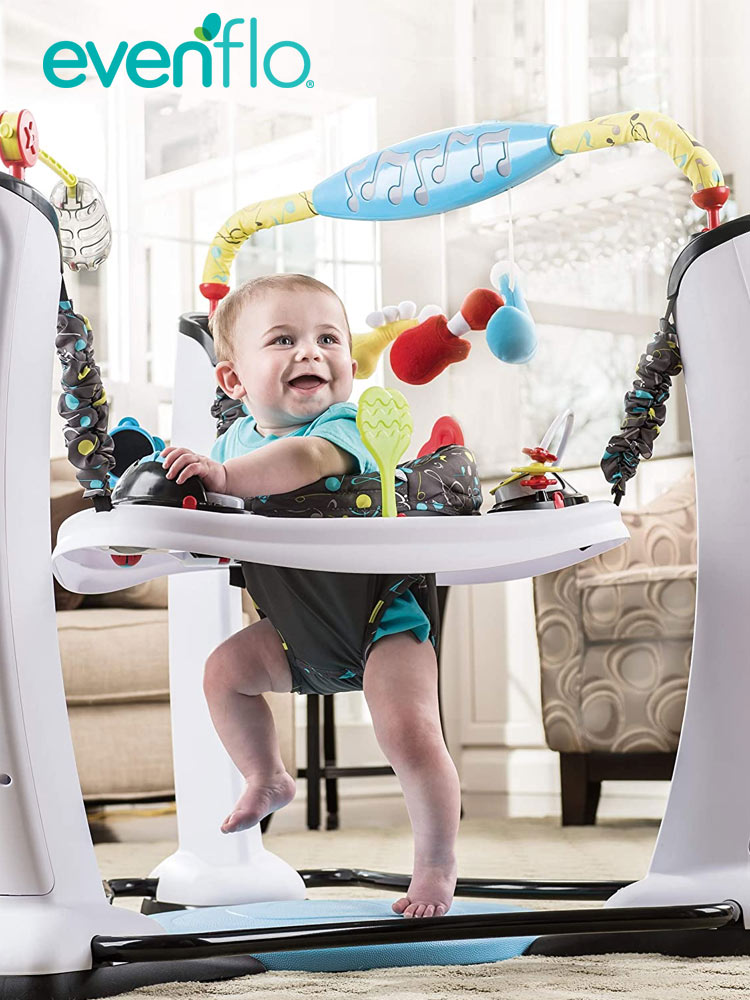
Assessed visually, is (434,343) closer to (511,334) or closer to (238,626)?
(511,334)

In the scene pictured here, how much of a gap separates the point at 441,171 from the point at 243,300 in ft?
0.65

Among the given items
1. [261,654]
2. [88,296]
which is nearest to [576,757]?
[261,654]

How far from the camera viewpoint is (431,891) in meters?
0.77

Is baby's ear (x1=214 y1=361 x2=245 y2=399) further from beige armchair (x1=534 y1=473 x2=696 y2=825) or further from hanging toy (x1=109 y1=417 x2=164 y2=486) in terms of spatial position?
beige armchair (x1=534 y1=473 x2=696 y2=825)

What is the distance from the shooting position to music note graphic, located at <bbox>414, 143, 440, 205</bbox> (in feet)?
3.07

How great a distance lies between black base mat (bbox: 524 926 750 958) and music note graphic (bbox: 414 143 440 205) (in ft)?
1.86

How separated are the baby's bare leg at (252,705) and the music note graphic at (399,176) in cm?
37

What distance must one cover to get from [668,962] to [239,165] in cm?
221

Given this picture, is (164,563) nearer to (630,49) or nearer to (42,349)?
(42,349)

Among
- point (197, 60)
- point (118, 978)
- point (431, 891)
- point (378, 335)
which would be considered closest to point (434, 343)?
point (378, 335)

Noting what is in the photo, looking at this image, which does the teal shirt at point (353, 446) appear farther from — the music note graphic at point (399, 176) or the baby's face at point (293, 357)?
the music note graphic at point (399, 176)

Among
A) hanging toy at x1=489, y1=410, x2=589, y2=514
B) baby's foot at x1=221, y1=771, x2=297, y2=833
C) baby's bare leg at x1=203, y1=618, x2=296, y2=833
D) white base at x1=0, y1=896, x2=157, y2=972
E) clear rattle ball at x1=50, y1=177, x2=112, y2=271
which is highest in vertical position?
clear rattle ball at x1=50, y1=177, x2=112, y2=271

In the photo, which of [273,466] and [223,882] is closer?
[273,466]

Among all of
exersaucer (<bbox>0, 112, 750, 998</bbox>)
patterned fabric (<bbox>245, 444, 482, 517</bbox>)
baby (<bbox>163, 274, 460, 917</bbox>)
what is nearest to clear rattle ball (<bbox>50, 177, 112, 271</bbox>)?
exersaucer (<bbox>0, 112, 750, 998</bbox>)
